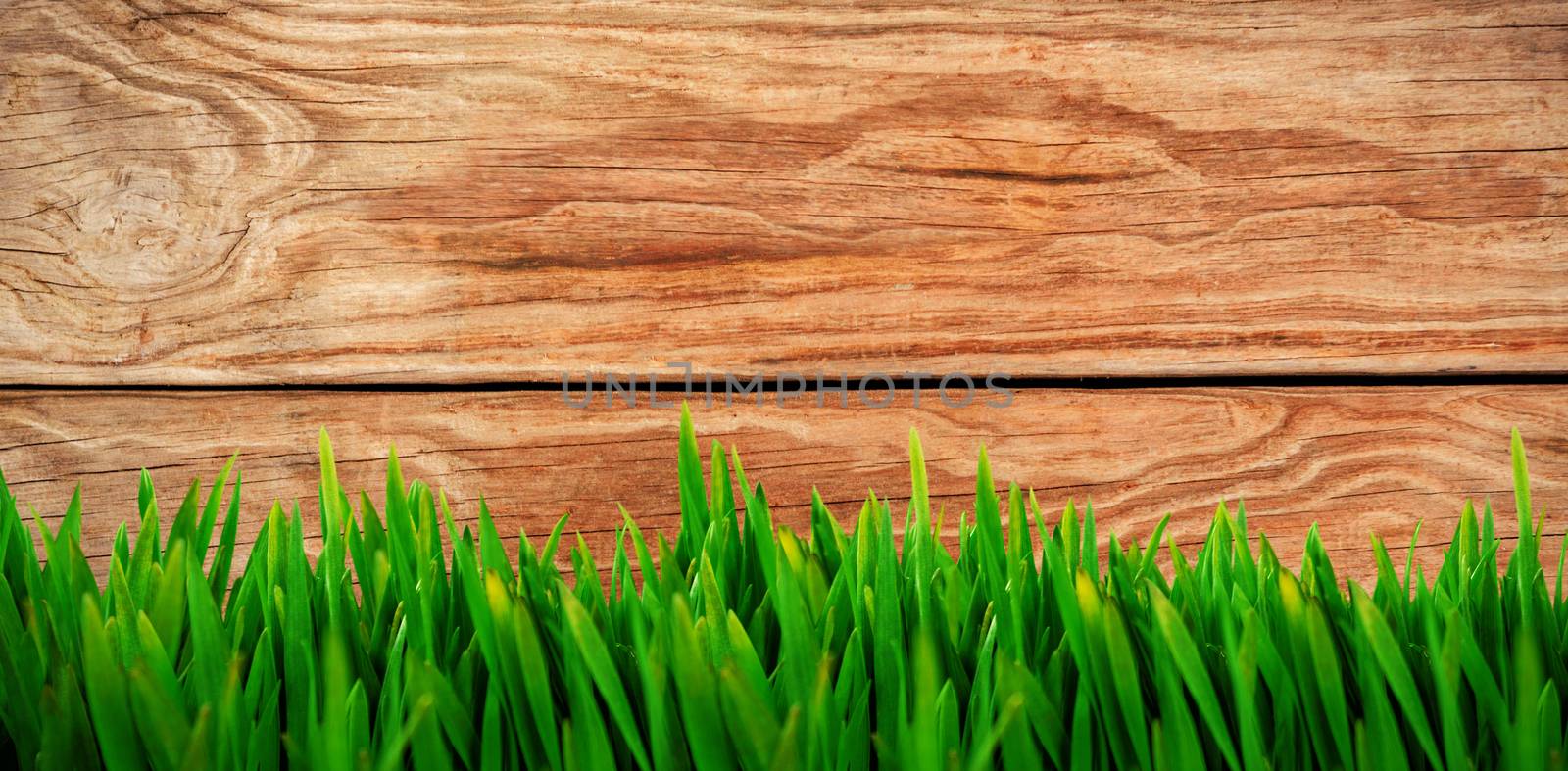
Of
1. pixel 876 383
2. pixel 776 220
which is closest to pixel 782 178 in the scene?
pixel 776 220

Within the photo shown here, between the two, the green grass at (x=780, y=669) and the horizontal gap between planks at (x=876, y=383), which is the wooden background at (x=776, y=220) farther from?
the green grass at (x=780, y=669)

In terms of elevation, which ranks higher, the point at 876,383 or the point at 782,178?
the point at 782,178

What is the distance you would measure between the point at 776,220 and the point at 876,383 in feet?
0.53

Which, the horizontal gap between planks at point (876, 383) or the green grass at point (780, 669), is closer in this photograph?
the green grass at point (780, 669)

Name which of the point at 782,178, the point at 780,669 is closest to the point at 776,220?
the point at 782,178

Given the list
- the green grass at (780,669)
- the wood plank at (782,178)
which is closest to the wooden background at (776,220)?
the wood plank at (782,178)

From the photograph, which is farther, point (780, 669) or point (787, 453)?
point (787, 453)

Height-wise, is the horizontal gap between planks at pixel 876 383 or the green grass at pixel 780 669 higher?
the horizontal gap between planks at pixel 876 383

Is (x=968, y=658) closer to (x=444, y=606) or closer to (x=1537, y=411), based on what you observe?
(x=444, y=606)

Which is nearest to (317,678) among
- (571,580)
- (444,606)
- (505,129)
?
(444,606)

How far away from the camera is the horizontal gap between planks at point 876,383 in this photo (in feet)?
2.45

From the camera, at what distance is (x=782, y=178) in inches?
29.5

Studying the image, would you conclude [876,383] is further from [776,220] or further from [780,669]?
[780,669]

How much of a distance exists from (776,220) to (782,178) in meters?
0.04
